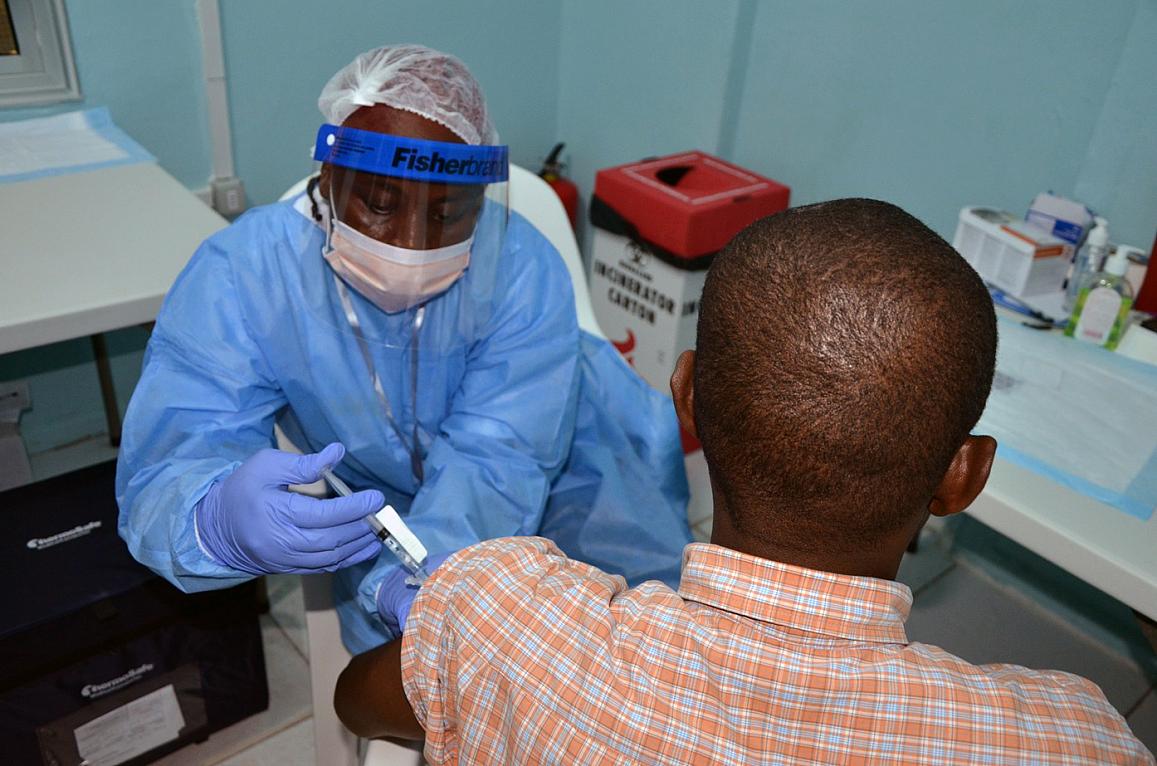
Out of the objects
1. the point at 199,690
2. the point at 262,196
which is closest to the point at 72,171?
the point at 262,196

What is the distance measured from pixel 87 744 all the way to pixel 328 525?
0.83m

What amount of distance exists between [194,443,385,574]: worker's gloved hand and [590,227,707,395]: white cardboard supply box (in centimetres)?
140

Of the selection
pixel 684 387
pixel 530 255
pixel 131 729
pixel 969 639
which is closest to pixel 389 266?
pixel 530 255

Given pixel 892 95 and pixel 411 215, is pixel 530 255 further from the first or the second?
pixel 892 95

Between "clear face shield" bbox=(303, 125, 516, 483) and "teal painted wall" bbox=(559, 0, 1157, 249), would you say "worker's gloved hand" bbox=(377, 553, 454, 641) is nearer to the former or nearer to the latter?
"clear face shield" bbox=(303, 125, 516, 483)

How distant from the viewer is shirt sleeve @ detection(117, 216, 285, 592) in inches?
42.4

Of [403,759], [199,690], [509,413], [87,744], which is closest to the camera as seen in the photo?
[403,759]

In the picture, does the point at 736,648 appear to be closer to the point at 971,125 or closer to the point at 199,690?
the point at 199,690

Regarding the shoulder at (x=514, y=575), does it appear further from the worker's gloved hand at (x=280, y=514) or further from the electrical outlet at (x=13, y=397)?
the electrical outlet at (x=13, y=397)

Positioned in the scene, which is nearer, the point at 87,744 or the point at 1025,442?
the point at 1025,442

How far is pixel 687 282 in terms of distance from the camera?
2314 mm

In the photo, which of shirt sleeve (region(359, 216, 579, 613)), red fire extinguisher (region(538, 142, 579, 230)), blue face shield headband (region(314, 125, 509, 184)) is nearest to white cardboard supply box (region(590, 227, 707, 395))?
red fire extinguisher (region(538, 142, 579, 230))

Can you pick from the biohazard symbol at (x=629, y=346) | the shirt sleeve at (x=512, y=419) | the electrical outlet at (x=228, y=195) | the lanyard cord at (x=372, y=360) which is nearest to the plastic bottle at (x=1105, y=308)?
the shirt sleeve at (x=512, y=419)

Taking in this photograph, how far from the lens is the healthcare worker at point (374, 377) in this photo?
1072mm
